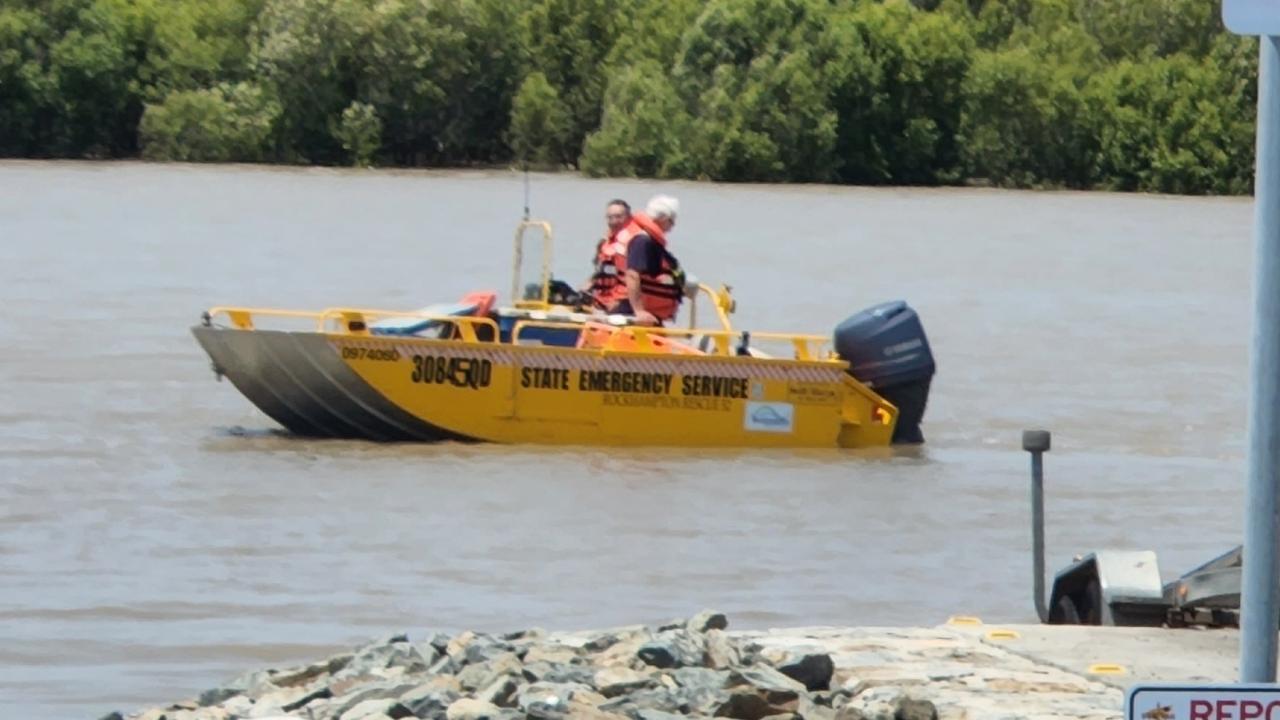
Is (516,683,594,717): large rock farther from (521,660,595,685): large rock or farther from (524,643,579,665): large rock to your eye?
(524,643,579,665): large rock

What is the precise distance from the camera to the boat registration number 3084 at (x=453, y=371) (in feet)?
56.8

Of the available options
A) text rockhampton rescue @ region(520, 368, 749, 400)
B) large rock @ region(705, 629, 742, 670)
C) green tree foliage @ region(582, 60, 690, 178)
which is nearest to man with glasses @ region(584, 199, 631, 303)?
text rockhampton rescue @ region(520, 368, 749, 400)

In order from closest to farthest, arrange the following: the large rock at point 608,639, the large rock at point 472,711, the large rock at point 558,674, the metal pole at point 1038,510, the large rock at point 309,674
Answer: the large rock at point 472,711
the large rock at point 558,674
the large rock at point 608,639
the large rock at point 309,674
the metal pole at point 1038,510

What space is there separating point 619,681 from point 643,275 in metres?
9.37

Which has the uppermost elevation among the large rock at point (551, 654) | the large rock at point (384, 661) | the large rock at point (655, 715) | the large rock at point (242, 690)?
the large rock at point (655, 715)

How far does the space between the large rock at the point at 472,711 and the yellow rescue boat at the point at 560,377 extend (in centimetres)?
933

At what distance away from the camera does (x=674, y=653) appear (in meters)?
8.44

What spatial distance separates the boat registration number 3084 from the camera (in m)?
17.3

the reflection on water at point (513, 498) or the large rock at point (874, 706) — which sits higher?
the large rock at point (874, 706)

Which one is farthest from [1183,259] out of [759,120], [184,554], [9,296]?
[184,554]

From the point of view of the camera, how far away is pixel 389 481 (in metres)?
16.9

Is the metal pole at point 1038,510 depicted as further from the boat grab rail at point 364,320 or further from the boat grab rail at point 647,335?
the boat grab rail at point 364,320

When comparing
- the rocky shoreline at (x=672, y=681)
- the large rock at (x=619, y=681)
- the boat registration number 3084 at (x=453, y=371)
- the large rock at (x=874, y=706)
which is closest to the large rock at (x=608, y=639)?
the rocky shoreline at (x=672, y=681)

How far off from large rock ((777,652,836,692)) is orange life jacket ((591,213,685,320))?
30.0 feet
